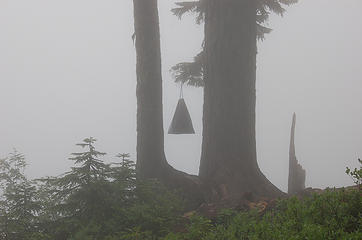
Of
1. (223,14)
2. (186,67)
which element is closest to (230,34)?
(223,14)

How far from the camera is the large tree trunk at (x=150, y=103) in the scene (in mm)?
8930

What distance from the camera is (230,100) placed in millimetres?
8750

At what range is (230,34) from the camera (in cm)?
883

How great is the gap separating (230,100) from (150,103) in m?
1.89

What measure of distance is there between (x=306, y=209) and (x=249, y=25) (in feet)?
18.8

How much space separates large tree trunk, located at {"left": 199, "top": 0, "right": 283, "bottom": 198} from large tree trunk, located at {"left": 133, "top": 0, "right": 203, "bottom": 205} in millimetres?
825

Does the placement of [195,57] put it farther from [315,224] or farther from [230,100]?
[315,224]

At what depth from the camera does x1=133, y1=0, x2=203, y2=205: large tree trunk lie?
8930 millimetres

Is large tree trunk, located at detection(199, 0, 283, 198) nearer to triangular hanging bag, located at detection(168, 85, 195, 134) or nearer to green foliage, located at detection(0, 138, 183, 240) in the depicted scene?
triangular hanging bag, located at detection(168, 85, 195, 134)

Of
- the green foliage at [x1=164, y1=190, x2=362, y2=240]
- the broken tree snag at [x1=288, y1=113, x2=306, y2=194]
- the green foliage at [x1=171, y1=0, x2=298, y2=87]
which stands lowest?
the broken tree snag at [x1=288, y1=113, x2=306, y2=194]

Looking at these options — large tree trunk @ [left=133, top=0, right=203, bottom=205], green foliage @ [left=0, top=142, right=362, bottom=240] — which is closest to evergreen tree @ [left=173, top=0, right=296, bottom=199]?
large tree trunk @ [left=133, top=0, right=203, bottom=205]

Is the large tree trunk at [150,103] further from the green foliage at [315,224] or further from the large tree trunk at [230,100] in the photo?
the green foliage at [315,224]

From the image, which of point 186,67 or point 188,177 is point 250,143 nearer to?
point 188,177

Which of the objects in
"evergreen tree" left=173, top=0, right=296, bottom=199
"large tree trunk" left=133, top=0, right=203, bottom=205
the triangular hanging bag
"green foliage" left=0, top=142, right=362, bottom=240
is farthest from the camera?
the triangular hanging bag
